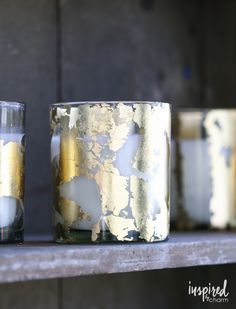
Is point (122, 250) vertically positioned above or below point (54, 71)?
below

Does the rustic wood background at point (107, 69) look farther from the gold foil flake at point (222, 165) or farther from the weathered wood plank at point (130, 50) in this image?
the gold foil flake at point (222, 165)

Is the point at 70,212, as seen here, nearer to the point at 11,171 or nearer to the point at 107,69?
the point at 11,171

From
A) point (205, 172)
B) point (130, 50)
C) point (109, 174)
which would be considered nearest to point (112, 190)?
point (109, 174)

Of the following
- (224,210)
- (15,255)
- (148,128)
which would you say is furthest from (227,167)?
(15,255)

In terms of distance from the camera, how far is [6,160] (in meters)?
0.59

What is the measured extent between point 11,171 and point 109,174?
0.08 m

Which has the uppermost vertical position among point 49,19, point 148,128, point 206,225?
point 49,19

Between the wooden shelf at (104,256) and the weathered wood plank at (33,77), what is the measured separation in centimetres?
11

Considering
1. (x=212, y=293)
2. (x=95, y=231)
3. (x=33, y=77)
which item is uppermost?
(x=33, y=77)

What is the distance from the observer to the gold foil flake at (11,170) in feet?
1.93

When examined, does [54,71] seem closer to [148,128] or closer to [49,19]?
[49,19]

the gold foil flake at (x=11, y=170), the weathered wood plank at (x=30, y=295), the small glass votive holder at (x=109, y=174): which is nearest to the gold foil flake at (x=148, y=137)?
the small glass votive holder at (x=109, y=174)

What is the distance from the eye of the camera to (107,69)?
82 cm

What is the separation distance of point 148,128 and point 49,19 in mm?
235
